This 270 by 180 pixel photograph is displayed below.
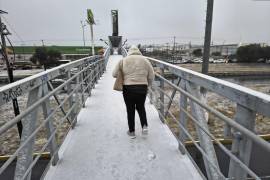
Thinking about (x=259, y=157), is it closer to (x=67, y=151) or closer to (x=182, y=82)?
(x=182, y=82)

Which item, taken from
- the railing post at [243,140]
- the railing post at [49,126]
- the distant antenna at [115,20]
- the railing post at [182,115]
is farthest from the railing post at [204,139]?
the distant antenna at [115,20]

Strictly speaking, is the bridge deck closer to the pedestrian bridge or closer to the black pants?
the pedestrian bridge

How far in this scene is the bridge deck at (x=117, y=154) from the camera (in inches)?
98.8

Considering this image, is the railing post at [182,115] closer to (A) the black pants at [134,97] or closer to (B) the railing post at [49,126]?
(A) the black pants at [134,97]

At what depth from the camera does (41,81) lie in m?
2.44

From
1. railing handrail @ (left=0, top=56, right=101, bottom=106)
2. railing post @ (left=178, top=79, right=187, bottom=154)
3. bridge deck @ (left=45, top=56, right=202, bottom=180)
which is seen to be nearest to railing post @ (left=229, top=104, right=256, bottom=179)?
bridge deck @ (left=45, top=56, right=202, bottom=180)

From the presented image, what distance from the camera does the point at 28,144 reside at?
2.17 metres

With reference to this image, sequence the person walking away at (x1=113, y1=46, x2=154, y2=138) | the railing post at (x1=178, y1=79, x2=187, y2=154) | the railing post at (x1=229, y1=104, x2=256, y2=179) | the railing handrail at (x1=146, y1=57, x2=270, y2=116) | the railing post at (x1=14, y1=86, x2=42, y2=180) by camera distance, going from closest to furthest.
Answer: the railing handrail at (x1=146, y1=57, x2=270, y2=116) → the railing post at (x1=229, y1=104, x2=256, y2=179) → the railing post at (x1=14, y1=86, x2=42, y2=180) → the railing post at (x1=178, y1=79, x2=187, y2=154) → the person walking away at (x1=113, y1=46, x2=154, y2=138)

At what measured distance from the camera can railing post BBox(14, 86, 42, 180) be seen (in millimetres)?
2076

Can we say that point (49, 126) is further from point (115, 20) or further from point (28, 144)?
point (115, 20)

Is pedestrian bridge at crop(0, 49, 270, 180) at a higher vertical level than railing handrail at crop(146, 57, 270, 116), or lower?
lower

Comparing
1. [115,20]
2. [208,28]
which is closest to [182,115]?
[208,28]

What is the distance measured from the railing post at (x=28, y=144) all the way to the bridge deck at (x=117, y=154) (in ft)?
1.32

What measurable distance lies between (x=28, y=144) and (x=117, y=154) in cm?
113
